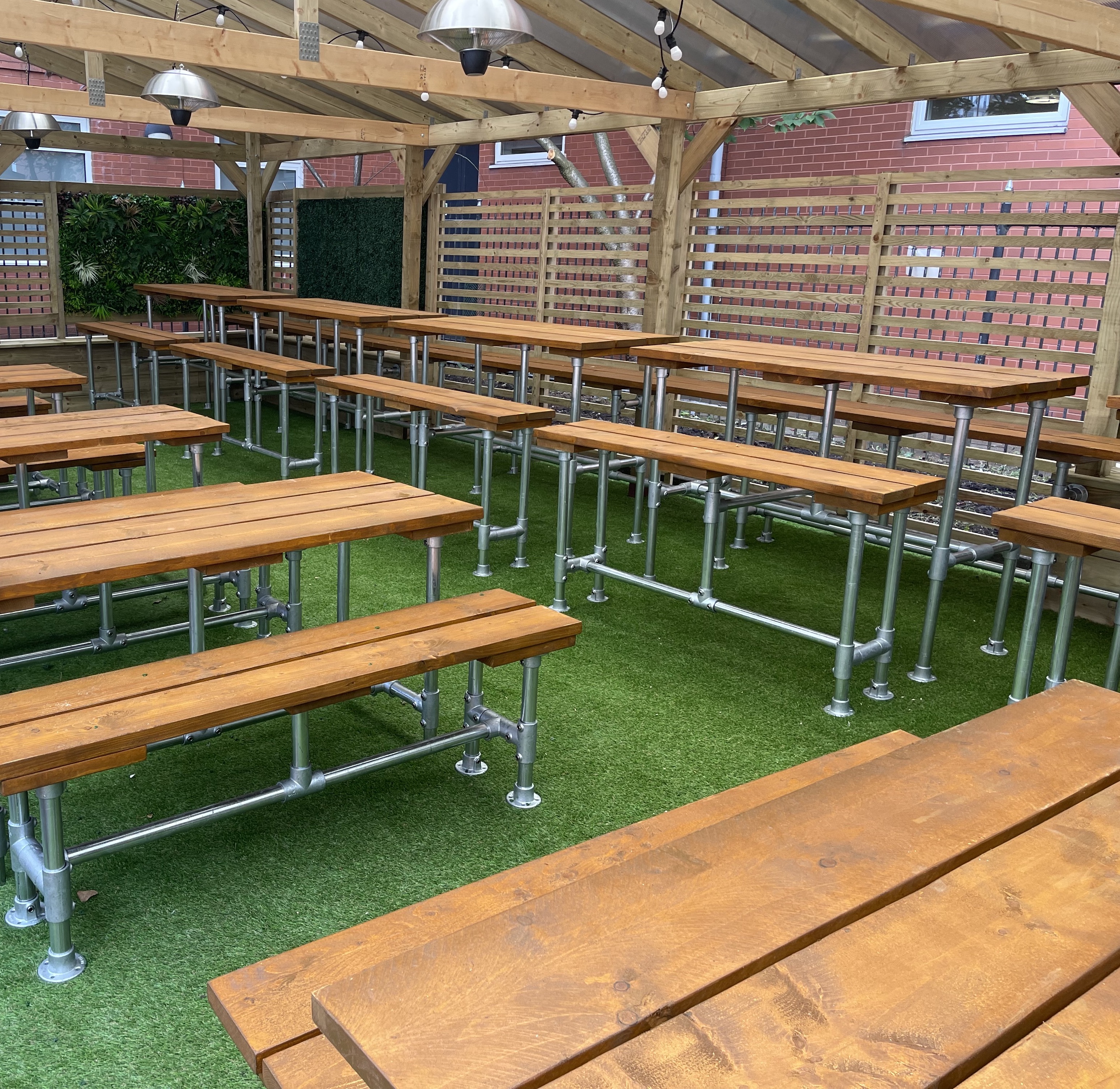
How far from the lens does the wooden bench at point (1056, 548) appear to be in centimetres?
265

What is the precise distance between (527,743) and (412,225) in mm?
6443

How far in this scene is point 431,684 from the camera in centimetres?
279

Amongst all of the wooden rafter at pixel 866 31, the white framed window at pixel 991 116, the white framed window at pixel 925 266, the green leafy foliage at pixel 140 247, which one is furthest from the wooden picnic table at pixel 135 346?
the white framed window at pixel 991 116

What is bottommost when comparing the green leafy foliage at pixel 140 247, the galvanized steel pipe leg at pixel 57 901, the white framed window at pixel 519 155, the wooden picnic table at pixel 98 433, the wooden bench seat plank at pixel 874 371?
the galvanized steel pipe leg at pixel 57 901

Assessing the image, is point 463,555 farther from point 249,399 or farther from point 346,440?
point 346,440

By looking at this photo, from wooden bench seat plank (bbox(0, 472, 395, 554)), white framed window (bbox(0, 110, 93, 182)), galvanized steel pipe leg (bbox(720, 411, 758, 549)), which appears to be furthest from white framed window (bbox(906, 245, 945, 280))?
white framed window (bbox(0, 110, 93, 182))

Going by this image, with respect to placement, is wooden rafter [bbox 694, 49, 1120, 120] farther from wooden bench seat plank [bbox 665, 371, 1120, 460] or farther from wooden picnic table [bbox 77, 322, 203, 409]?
wooden picnic table [bbox 77, 322, 203, 409]

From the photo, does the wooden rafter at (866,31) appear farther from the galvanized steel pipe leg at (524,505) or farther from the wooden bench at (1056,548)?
the wooden bench at (1056,548)

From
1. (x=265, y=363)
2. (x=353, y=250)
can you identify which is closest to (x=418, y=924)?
(x=265, y=363)

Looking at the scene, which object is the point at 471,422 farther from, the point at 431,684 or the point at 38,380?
the point at 431,684

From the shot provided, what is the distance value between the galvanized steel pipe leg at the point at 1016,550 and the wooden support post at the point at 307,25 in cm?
332

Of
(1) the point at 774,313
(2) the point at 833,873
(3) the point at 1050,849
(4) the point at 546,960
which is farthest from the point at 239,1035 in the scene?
(1) the point at 774,313

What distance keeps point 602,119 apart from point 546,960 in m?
6.52

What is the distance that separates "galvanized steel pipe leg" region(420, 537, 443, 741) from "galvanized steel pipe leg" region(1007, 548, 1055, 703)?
4.98ft
